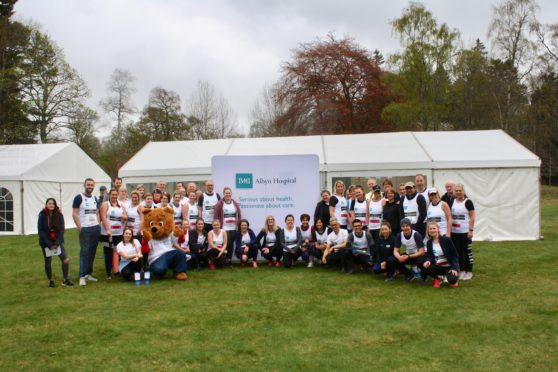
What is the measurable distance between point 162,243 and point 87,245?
105cm

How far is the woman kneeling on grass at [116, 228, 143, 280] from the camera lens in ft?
22.3

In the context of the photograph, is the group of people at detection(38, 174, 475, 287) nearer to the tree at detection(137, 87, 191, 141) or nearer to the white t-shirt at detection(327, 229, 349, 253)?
the white t-shirt at detection(327, 229, 349, 253)

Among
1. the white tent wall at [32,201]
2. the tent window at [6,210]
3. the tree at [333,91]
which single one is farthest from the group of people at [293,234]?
the tree at [333,91]

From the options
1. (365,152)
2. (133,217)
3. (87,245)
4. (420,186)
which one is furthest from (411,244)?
(365,152)

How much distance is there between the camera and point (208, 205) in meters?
8.18

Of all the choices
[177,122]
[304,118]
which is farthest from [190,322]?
[177,122]

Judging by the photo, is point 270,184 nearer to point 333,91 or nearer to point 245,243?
point 245,243

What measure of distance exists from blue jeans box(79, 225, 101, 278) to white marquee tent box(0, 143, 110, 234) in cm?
960

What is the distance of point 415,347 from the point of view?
3.90 m

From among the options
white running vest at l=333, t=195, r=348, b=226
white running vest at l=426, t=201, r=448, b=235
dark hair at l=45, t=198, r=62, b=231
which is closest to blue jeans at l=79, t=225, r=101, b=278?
dark hair at l=45, t=198, r=62, b=231

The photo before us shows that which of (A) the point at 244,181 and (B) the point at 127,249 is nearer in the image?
(B) the point at 127,249

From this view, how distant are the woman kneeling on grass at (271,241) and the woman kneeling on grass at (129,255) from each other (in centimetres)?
216

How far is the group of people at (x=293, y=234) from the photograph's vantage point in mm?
6410

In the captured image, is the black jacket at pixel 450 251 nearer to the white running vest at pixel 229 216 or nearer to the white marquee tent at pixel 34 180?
the white running vest at pixel 229 216
